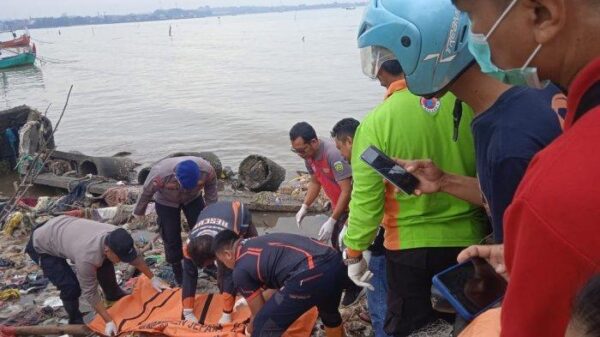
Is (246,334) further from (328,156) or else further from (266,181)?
(266,181)

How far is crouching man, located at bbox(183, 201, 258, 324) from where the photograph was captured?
4.54 meters

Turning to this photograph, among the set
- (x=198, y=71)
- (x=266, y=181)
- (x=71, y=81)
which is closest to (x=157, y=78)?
(x=198, y=71)

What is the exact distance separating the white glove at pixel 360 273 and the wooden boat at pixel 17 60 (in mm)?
51664

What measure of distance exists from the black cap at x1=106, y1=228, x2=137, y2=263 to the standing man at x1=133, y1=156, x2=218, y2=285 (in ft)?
2.83

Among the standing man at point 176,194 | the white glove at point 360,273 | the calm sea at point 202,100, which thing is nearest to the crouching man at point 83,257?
the standing man at point 176,194

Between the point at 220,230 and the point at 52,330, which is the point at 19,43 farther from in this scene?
the point at 220,230

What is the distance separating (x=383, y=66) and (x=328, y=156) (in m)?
2.97

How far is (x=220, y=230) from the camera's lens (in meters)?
4.48

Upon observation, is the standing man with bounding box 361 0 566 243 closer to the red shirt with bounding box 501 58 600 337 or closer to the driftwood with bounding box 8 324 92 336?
the red shirt with bounding box 501 58 600 337

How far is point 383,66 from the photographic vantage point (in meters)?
2.49

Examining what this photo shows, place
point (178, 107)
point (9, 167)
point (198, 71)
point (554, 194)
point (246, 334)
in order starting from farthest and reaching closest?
1. point (198, 71)
2. point (178, 107)
3. point (9, 167)
4. point (246, 334)
5. point (554, 194)

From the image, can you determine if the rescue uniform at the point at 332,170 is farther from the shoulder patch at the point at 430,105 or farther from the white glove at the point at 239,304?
the shoulder patch at the point at 430,105

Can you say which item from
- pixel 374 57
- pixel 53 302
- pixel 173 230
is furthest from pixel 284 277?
pixel 53 302

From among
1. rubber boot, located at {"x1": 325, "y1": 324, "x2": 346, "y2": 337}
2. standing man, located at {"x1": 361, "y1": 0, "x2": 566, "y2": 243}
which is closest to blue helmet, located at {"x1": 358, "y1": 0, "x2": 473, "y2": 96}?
standing man, located at {"x1": 361, "y1": 0, "x2": 566, "y2": 243}
